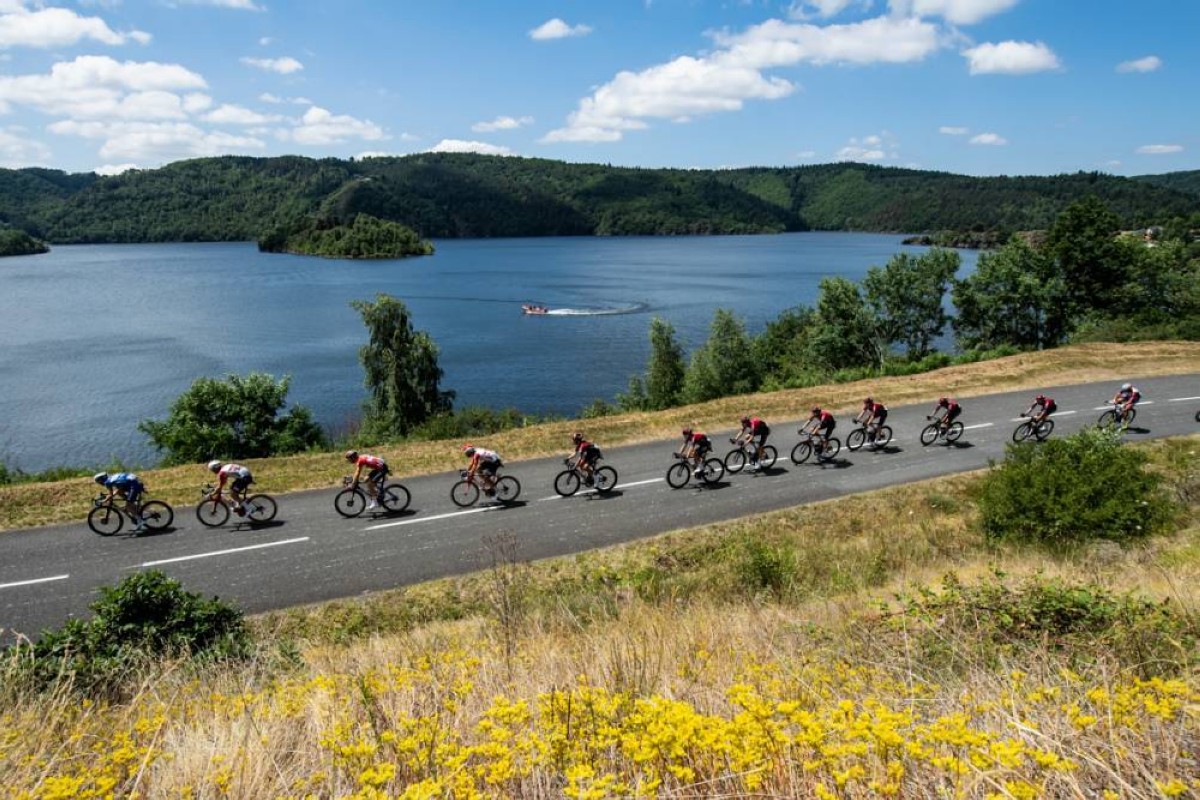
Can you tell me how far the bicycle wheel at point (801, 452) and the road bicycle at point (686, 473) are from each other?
2.94 m

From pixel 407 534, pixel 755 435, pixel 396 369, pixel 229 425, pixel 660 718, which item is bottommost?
pixel 229 425

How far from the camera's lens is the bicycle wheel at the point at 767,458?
1948 centimetres

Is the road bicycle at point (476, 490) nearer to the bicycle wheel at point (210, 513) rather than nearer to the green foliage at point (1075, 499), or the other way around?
the bicycle wheel at point (210, 513)

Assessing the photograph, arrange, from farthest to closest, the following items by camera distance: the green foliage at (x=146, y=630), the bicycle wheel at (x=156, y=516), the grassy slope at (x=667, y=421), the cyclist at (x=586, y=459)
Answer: the cyclist at (x=586, y=459) < the grassy slope at (x=667, y=421) < the bicycle wheel at (x=156, y=516) < the green foliage at (x=146, y=630)

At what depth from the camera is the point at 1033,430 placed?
2155 centimetres

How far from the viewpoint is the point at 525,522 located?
16.0m

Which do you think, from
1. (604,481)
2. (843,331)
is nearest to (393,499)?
(604,481)

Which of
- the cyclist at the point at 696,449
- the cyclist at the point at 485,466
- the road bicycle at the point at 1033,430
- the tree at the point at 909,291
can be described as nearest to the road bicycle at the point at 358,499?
the cyclist at the point at 485,466

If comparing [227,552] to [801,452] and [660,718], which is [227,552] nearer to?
[660,718]

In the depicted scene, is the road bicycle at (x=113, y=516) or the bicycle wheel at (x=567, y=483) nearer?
the road bicycle at (x=113, y=516)

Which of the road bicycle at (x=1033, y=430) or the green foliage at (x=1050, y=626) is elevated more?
the green foliage at (x=1050, y=626)

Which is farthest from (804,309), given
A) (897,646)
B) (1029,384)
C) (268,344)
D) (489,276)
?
(489,276)

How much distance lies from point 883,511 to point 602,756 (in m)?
14.8

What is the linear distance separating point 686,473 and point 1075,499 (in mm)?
8673
